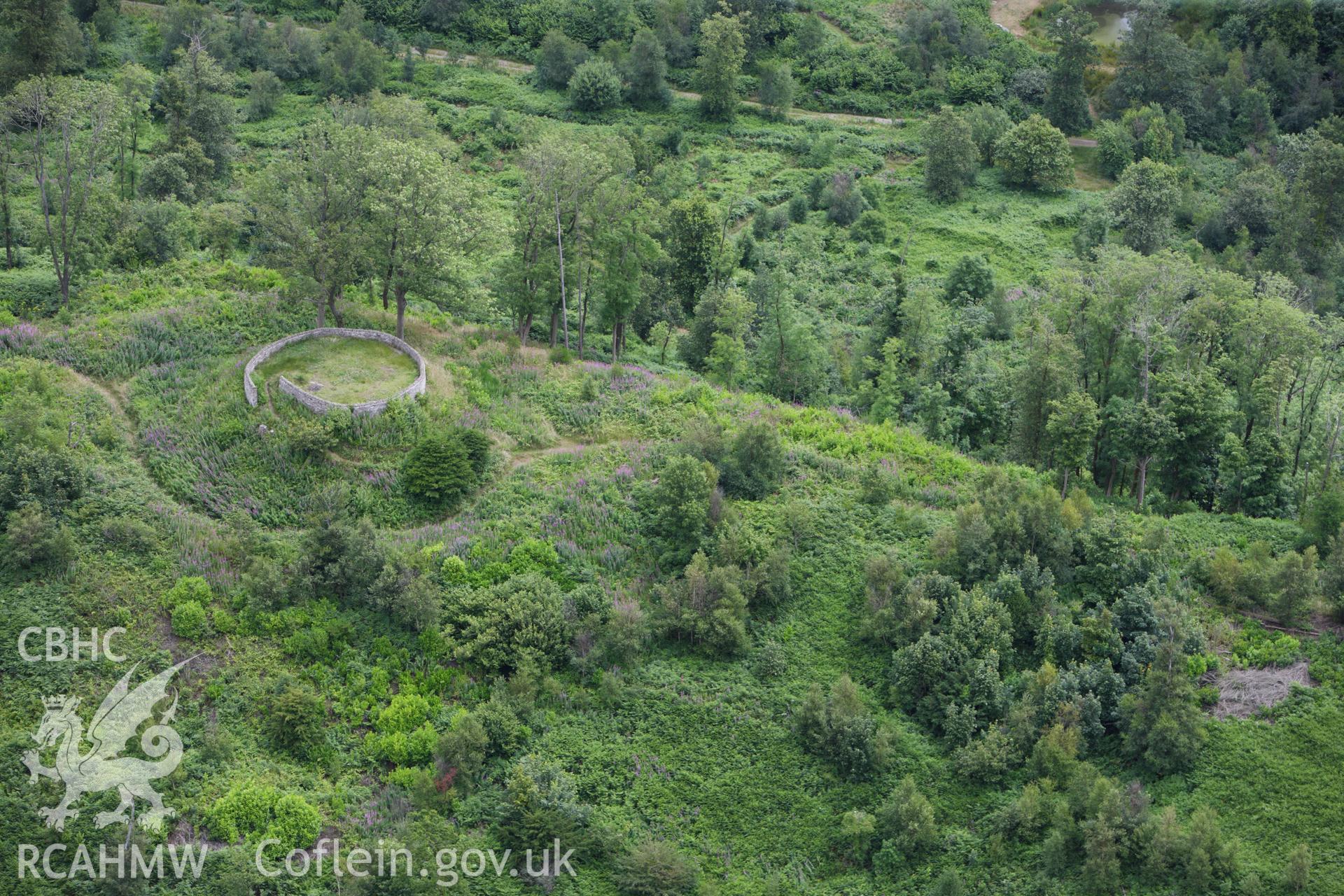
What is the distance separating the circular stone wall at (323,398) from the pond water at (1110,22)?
7236 cm

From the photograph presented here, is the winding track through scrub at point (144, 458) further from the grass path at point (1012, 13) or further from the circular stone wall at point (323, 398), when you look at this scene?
the grass path at point (1012, 13)

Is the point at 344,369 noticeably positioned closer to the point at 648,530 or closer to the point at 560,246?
the point at 560,246

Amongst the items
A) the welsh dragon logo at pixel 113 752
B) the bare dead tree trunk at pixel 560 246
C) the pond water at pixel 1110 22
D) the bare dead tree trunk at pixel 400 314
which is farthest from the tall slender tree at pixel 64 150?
the pond water at pixel 1110 22

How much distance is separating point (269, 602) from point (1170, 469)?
1428 inches

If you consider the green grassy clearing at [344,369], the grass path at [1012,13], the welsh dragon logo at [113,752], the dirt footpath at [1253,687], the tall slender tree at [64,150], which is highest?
the grass path at [1012,13]

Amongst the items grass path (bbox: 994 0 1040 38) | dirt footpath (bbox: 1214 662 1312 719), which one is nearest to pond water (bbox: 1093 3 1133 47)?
grass path (bbox: 994 0 1040 38)

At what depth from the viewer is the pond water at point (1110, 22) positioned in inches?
4321

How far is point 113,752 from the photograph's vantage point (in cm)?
4231

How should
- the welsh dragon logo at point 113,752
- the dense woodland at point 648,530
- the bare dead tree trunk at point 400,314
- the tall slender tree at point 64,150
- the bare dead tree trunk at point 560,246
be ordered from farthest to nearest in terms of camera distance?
the bare dead tree trunk at point 560,246, the tall slender tree at point 64,150, the bare dead tree trunk at point 400,314, the dense woodland at point 648,530, the welsh dragon logo at point 113,752

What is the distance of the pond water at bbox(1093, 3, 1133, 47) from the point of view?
4321 inches

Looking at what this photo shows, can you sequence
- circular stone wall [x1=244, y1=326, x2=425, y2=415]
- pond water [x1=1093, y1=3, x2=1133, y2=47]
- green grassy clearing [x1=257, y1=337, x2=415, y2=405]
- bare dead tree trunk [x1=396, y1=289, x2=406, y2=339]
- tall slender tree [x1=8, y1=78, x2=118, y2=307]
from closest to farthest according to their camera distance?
circular stone wall [x1=244, y1=326, x2=425, y2=415]
green grassy clearing [x1=257, y1=337, x2=415, y2=405]
bare dead tree trunk [x1=396, y1=289, x2=406, y2=339]
tall slender tree [x1=8, y1=78, x2=118, y2=307]
pond water [x1=1093, y1=3, x2=1133, y2=47]

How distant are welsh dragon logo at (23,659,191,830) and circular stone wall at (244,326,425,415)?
13.3 meters

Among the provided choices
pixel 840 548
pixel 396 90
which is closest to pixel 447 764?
pixel 840 548

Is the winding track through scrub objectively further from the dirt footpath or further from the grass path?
the grass path
